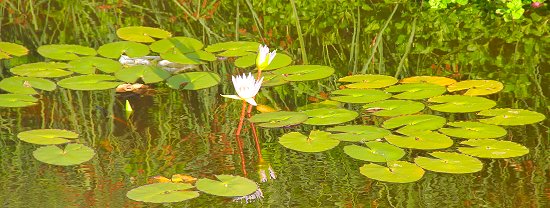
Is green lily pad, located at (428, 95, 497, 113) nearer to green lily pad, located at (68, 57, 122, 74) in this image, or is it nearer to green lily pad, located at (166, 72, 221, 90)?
green lily pad, located at (166, 72, 221, 90)

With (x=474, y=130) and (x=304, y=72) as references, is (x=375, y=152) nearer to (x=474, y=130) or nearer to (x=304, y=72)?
(x=474, y=130)

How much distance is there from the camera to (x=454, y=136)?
3.33 m

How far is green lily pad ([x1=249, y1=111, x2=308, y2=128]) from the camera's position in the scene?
3.45 meters

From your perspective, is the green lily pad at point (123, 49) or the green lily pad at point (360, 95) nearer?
the green lily pad at point (360, 95)

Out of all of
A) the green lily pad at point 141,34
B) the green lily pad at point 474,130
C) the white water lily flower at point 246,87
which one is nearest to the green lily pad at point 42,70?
the green lily pad at point 141,34

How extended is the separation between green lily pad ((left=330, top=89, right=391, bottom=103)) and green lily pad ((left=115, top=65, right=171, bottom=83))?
763 millimetres

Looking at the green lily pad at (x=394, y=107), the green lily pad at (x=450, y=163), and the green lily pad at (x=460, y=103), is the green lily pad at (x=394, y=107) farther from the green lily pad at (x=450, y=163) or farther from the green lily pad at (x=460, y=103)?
the green lily pad at (x=450, y=163)

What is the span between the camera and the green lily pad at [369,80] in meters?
3.85

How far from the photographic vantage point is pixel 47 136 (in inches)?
133

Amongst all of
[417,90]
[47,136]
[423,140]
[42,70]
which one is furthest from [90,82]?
[423,140]

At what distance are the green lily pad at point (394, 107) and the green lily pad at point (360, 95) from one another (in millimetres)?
40

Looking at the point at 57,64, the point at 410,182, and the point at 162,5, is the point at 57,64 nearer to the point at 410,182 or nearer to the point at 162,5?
the point at 162,5

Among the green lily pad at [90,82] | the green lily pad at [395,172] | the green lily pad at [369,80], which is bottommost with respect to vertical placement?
the green lily pad at [395,172]

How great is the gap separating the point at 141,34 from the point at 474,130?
176 cm
